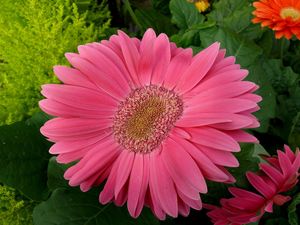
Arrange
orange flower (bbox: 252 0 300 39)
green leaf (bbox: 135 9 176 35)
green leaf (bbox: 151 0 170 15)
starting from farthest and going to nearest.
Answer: green leaf (bbox: 151 0 170 15), green leaf (bbox: 135 9 176 35), orange flower (bbox: 252 0 300 39)

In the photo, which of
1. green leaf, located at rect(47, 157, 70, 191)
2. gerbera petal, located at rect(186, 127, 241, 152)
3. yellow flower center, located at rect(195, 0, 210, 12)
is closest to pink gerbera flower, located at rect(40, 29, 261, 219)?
gerbera petal, located at rect(186, 127, 241, 152)

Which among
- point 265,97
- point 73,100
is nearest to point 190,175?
point 73,100

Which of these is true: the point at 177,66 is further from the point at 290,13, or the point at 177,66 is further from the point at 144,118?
the point at 290,13

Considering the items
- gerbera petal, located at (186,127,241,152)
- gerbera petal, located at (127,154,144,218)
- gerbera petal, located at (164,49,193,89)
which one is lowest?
gerbera petal, located at (127,154,144,218)

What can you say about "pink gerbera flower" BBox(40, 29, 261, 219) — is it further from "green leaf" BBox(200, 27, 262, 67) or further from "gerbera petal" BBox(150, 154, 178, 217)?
"green leaf" BBox(200, 27, 262, 67)

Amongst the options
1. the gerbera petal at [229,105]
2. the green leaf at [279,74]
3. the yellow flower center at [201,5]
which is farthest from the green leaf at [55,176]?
the yellow flower center at [201,5]

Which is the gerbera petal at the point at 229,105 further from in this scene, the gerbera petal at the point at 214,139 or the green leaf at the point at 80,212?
the green leaf at the point at 80,212

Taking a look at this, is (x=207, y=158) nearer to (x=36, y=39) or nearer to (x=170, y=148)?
(x=170, y=148)
